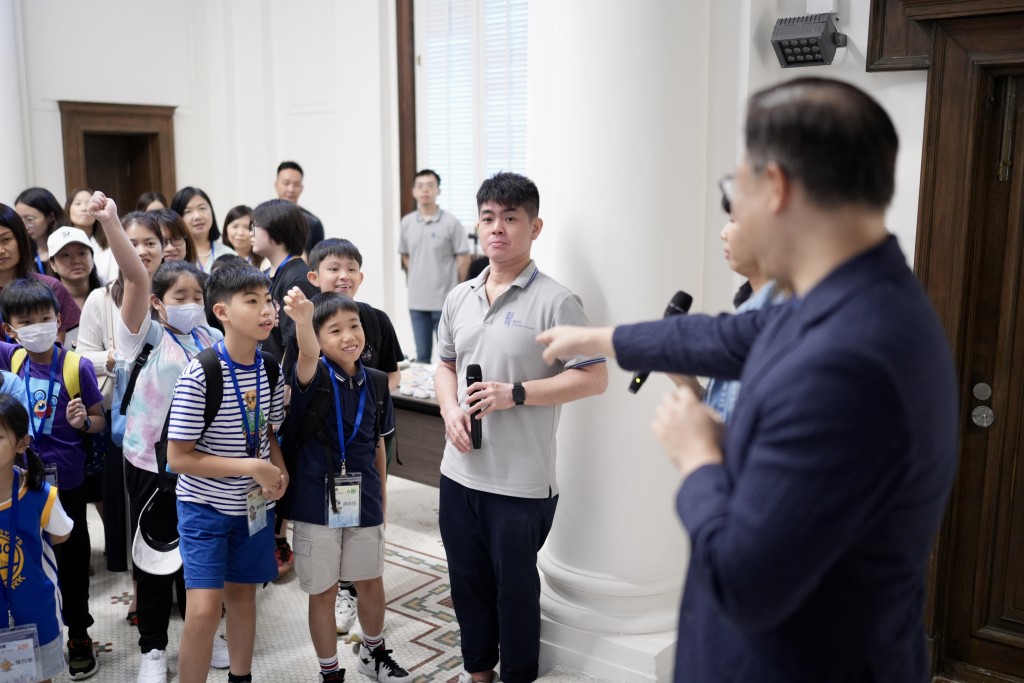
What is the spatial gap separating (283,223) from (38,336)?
47.3 inches

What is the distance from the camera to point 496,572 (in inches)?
120

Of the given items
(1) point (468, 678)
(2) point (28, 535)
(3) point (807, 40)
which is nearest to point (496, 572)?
(1) point (468, 678)

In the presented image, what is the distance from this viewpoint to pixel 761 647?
1238 mm

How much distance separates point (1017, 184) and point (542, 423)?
166 cm

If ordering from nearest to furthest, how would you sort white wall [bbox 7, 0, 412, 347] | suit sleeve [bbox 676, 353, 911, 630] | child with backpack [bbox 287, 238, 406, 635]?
suit sleeve [bbox 676, 353, 911, 630]
child with backpack [bbox 287, 238, 406, 635]
white wall [bbox 7, 0, 412, 347]

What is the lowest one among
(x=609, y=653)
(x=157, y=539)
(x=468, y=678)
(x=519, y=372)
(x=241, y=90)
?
(x=468, y=678)

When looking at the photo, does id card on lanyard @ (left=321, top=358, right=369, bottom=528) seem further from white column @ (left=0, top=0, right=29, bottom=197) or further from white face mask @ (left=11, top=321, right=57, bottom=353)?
white column @ (left=0, top=0, right=29, bottom=197)

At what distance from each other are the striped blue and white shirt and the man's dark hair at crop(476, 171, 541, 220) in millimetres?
917

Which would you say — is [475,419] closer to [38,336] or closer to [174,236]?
[38,336]

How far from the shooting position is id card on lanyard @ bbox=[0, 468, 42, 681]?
2.78 m

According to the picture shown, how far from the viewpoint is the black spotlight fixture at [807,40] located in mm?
3070

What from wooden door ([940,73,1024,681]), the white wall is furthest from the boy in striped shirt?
the white wall

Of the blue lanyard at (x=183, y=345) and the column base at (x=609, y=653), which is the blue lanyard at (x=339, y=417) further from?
the column base at (x=609, y=653)

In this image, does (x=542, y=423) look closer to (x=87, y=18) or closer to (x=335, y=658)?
(x=335, y=658)
